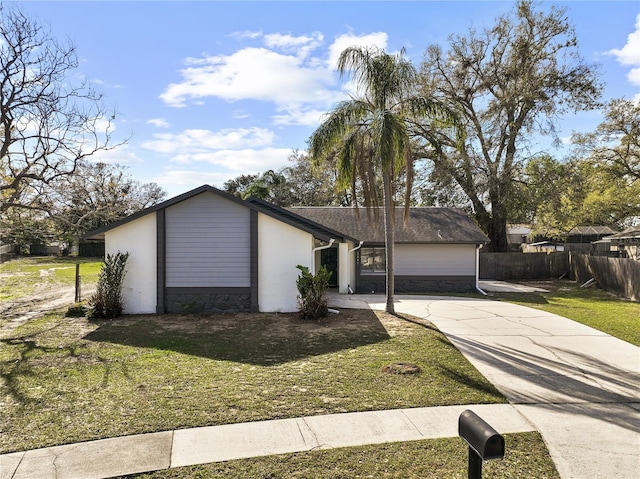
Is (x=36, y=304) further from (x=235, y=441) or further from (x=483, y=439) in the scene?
(x=483, y=439)

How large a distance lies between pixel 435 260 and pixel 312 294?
355 inches

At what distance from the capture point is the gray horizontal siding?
40.4 feet

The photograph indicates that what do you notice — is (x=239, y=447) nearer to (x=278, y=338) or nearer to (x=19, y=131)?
(x=278, y=338)

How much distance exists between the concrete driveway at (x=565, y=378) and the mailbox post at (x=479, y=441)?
2.07 metres

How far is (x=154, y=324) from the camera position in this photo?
10797 mm

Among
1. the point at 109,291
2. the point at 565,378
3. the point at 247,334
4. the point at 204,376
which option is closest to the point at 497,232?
the point at 565,378

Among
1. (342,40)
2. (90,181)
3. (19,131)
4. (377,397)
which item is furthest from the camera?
(90,181)

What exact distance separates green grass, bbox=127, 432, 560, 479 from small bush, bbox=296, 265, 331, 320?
7.13 meters

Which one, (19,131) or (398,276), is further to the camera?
(398,276)

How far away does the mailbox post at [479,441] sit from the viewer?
2211 millimetres

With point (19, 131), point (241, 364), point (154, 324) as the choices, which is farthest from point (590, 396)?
point (19, 131)

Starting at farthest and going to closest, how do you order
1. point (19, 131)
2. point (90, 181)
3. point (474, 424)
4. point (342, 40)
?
point (90, 181), point (19, 131), point (342, 40), point (474, 424)

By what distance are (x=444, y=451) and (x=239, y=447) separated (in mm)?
2101

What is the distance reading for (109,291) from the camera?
38.3ft
